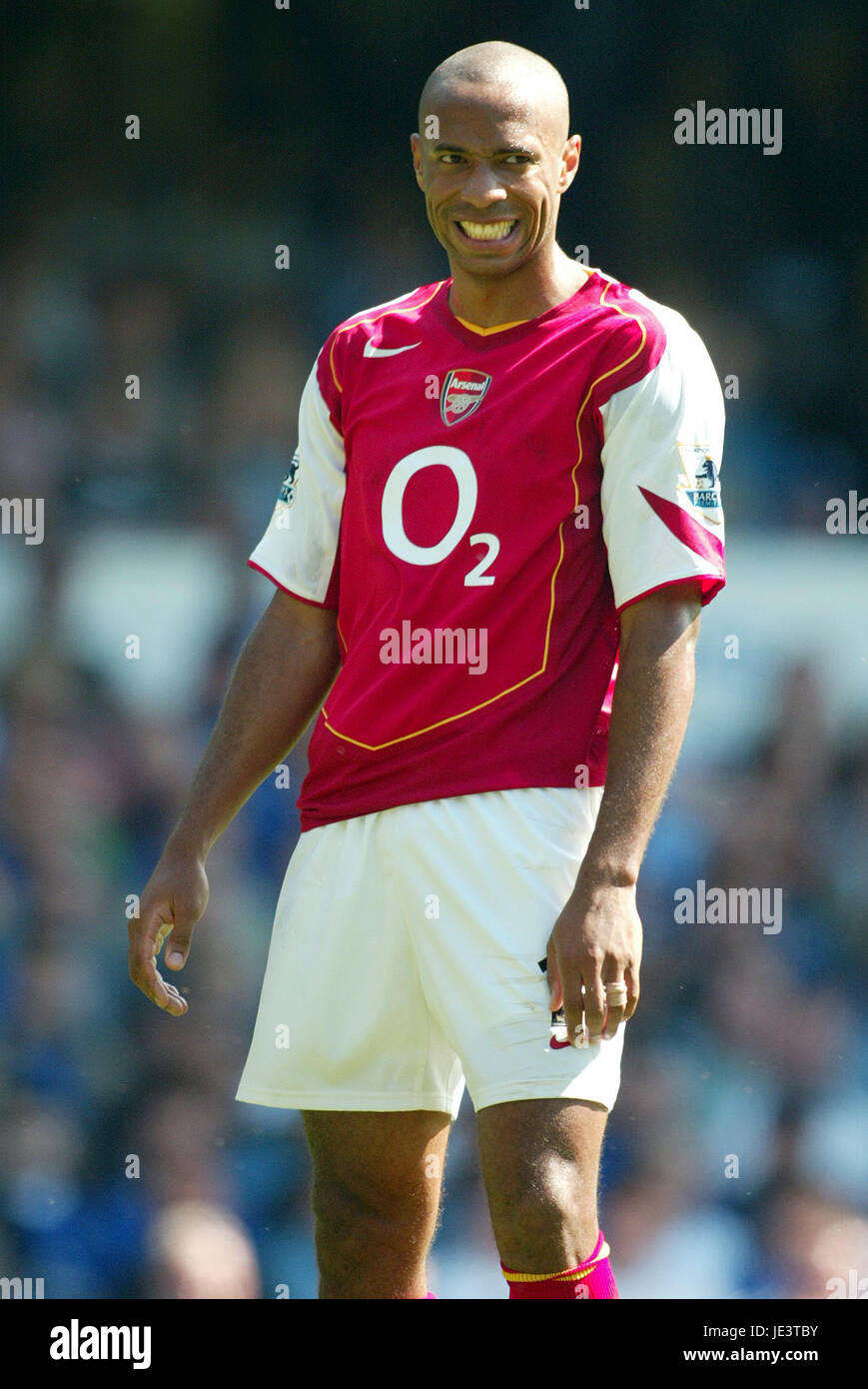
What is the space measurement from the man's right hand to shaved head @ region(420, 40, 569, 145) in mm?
1050

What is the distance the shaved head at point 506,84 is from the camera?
2.32m

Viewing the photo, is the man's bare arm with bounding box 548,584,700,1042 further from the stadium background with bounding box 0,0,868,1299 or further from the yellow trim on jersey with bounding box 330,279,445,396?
the stadium background with bounding box 0,0,868,1299

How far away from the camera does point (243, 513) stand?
4520 mm

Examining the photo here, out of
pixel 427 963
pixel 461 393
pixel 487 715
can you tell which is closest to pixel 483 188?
pixel 461 393

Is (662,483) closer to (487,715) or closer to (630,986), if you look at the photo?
(487,715)

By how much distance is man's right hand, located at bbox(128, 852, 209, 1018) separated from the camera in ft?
7.97

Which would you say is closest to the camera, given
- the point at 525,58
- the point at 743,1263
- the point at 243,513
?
the point at 525,58

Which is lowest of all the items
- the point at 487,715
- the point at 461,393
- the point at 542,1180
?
the point at 542,1180

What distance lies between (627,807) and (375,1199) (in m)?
0.63

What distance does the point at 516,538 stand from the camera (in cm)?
228

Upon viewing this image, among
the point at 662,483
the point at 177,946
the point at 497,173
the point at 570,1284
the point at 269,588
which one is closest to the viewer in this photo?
the point at 570,1284
